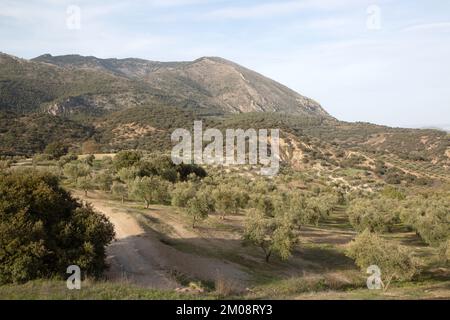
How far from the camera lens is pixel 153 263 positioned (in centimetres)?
2859

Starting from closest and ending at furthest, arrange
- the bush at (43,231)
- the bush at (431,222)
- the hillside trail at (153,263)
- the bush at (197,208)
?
the bush at (43,231), the hillside trail at (153,263), the bush at (197,208), the bush at (431,222)

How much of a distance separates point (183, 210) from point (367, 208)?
2365 centimetres

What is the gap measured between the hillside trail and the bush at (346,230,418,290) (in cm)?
881

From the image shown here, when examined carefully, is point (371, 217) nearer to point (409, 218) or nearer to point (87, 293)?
point (409, 218)

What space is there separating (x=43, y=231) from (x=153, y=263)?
854 centimetres

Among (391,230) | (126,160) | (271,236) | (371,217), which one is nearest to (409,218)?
(391,230)

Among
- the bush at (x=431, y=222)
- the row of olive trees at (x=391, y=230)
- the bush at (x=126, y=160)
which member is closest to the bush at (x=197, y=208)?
the row of olive trees at (x=391, y=230)

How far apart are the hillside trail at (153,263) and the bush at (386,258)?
28.9ft

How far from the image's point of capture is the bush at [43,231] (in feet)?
67.3

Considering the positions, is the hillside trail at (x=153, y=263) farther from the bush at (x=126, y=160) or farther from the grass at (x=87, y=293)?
the bush at (x=126, y=160)
